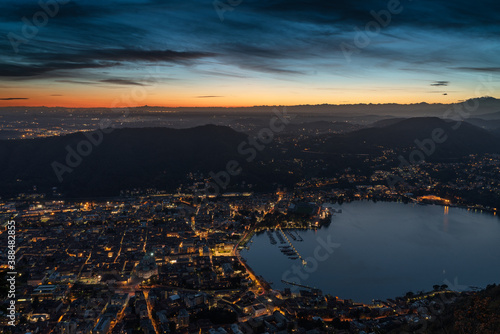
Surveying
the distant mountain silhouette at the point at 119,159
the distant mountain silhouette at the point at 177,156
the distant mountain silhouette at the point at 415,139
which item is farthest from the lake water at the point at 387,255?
the distant mountain silhouette at the point at 415,139

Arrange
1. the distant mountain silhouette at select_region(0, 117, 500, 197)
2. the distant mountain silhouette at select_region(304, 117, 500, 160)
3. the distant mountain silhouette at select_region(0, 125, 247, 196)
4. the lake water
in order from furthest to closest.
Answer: the distant mountain silhouette at select_region(304, 117, 500, 160) < the distant mountain silhouette at select_region(0, 117, 500, 197) < the distant mountain silhouette at select_region(0, 125, 247, 196) < the lake water

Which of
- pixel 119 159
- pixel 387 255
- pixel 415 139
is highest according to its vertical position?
pixel 415 139

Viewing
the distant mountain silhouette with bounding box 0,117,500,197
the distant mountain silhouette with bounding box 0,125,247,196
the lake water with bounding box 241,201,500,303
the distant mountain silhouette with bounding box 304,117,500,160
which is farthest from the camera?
the distant mountain silhouette with bounding box 304,117,500,160

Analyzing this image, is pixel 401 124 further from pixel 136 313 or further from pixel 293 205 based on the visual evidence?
pixel 136 313

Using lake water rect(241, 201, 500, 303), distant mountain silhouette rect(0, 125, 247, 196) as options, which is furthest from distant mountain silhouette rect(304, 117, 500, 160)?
lake water rect(241, 201, 500, 303)

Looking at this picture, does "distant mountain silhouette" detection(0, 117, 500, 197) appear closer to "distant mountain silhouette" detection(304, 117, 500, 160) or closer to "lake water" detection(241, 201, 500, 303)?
"distant mountain silhouette" detection(304, 117, 500, 160)

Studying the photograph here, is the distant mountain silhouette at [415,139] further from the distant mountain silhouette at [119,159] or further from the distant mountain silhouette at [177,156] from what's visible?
the distant mountain silhouette at [119,159]

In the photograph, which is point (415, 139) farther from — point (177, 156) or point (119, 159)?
point (119, 159)

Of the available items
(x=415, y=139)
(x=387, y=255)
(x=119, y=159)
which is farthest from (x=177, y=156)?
(x=415, y=139)
